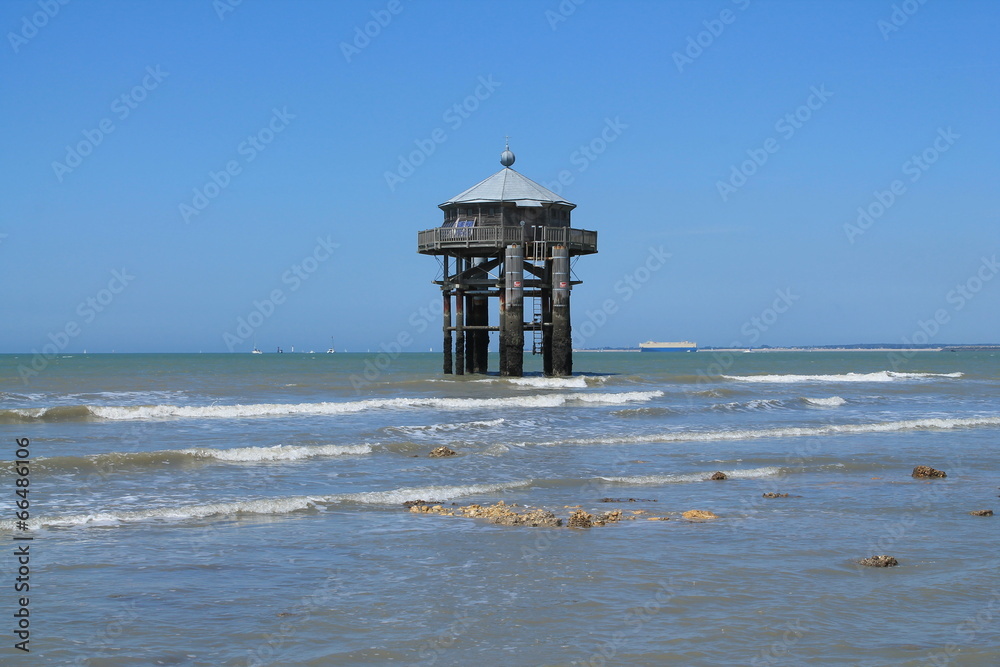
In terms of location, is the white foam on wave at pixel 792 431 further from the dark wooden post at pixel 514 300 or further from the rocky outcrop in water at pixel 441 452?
the dark wooden post at pixel 514 300

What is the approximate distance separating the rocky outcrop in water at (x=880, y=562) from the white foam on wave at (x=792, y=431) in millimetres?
11180

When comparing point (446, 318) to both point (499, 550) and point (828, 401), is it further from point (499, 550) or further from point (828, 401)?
point (499, 550)

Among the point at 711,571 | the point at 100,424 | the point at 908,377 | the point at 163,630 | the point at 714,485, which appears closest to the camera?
the point at 163,630

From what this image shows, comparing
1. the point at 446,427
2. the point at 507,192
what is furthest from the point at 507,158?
the point at 446,427

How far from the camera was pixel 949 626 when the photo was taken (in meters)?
7.33

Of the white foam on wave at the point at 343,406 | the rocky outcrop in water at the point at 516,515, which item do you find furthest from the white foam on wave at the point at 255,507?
the white foam on wave at the point at 343,406

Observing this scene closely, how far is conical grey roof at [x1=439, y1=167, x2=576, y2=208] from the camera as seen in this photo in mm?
37188

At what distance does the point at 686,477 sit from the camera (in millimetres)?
15453

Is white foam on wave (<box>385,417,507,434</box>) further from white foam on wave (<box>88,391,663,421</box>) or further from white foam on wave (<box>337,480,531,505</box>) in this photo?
white foam on wave (<box>337,480,531,505</box>)

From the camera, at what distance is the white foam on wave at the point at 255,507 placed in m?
11.5

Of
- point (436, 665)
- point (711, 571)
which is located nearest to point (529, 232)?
point (711, 571)

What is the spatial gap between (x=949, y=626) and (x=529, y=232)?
30.4m

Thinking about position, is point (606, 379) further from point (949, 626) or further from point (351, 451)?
point (949, 626)

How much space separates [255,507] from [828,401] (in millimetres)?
27658
